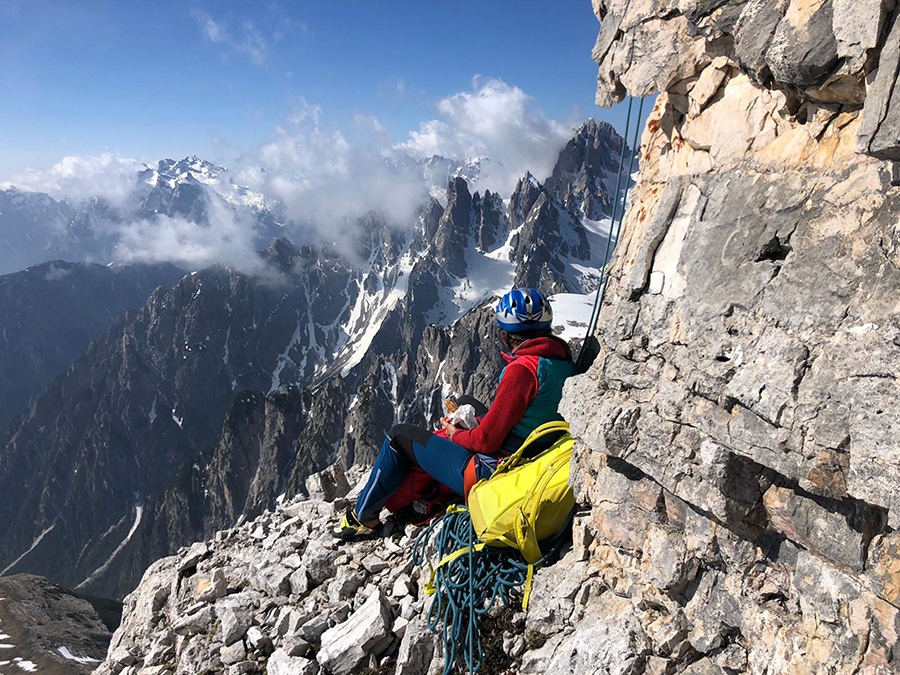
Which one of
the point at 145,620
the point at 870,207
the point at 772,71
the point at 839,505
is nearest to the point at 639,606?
the point at 839,505

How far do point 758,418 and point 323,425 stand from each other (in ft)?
573

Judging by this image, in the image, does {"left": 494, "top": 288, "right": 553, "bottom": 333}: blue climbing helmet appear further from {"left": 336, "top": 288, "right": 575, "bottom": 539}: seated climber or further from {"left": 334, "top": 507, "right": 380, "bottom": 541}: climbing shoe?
{"left": 334, "top": 507, "right": 380, "bottom": 541}: climbing shoe

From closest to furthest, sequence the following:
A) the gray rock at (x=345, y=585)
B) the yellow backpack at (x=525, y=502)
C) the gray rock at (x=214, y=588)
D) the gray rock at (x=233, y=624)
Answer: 1. the yellow backpack at (x=525, y=502)
2. the gray rock at (x=233, y=624)
3. the gray rock at (x=345, y=585)
4. the gray rock at (x=214, y=588)

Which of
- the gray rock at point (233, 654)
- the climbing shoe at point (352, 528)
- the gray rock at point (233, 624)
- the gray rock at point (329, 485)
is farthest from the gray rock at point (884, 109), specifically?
the gray rock at point (329, 485)

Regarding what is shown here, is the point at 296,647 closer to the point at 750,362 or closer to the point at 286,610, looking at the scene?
the point at 286,610

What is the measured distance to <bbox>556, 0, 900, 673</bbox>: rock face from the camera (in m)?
3.67

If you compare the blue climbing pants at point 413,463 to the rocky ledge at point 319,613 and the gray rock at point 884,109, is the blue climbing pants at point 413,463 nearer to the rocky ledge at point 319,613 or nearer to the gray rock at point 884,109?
the rocky ledge at point 319,613

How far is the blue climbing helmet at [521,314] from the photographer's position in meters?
7.55

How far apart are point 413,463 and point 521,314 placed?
298 cm

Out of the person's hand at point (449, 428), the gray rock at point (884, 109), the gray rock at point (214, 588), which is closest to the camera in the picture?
the gray rock at point (884, 109)

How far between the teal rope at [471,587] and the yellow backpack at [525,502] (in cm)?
31

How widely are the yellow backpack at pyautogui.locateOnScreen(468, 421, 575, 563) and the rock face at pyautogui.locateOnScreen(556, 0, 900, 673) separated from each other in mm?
367

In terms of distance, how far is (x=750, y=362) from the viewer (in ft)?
14.0

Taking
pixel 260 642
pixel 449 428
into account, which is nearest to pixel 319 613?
pixel 260 642
